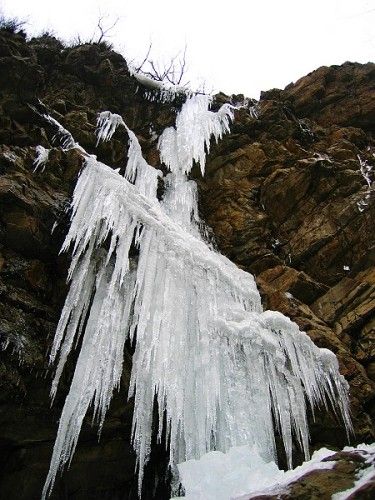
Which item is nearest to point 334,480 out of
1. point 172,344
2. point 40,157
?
point 172,344

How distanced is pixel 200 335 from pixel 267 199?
15.4ft

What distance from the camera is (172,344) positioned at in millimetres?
5371

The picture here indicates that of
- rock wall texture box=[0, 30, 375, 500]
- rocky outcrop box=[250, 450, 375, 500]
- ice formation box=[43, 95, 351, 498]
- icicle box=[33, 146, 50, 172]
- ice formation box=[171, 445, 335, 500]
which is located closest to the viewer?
rocky outcrop box=[250, 450, 375, 500]

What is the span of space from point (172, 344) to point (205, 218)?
15.7 ft

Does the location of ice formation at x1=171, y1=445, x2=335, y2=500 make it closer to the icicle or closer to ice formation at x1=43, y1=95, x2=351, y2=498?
ice formation at x1=43, y1=95, x2=351, y2=498

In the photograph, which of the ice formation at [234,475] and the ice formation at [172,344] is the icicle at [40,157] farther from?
the ice formation at [234,475]

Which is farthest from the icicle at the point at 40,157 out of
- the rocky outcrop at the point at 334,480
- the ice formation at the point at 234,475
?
the rocky outcrop at the point at 334,480

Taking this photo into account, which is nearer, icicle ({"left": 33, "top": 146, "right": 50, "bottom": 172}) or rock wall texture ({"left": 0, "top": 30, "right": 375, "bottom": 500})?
rock wall texture ({"left": 0, "top": 30, "right": 375, "bottom": 500})

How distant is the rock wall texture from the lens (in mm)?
5328

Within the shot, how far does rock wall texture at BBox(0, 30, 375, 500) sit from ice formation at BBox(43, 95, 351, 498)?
1.19 feet

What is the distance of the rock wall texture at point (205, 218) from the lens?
533 centimetres

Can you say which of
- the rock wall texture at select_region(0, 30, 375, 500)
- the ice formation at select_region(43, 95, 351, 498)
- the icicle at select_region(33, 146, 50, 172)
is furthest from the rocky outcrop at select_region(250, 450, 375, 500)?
the icicle at select_region(33, 146, 50, 172)

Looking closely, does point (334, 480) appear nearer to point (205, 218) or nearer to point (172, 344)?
point (172, 344)

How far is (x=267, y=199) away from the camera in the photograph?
9.34 m
